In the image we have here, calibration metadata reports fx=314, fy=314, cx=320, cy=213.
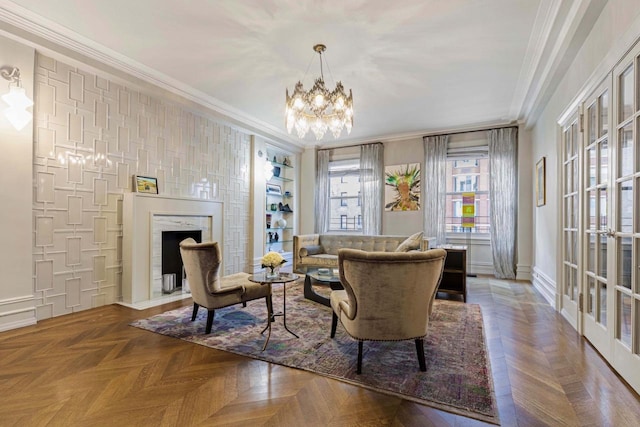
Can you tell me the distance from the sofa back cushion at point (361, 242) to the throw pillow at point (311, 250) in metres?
0.12

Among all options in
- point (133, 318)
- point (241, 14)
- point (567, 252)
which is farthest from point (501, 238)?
point (133, 318)

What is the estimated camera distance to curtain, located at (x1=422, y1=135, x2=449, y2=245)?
604 cm

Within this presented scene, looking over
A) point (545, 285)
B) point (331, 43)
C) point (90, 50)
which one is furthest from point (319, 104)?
point (545, 285)

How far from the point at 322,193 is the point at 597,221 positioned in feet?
17.0

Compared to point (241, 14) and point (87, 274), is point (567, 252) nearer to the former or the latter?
point (241, 14)

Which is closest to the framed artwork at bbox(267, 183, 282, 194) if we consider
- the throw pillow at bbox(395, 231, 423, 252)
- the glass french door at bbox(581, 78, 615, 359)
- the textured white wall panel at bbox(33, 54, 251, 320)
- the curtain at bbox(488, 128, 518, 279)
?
the textured white wall panel at bbox(33, 54, 251, 320)

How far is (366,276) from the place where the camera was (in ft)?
6.75

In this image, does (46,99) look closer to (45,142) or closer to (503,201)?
(45,142)

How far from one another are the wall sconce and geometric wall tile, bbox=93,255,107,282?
1.54 m

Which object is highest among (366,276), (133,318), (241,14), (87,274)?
(241,14)

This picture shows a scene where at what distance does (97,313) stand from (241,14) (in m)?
3.42

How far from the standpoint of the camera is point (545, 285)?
425 centimetres

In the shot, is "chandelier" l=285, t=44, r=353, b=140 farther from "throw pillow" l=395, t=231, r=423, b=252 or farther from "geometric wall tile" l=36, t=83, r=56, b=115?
"geometric wall tile" l=36, t=83, r=56, b=115

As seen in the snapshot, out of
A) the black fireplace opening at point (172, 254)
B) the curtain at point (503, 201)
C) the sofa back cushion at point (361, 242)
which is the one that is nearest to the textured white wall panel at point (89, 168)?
the black fireplace opening at point (172, 254)
